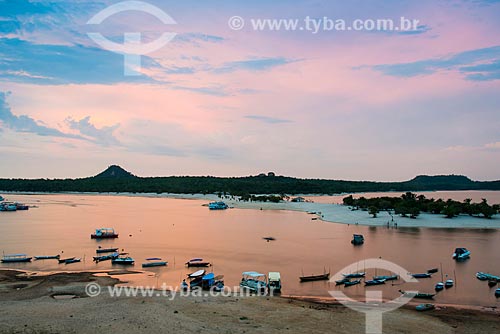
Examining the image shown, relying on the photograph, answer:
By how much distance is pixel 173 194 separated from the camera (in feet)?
495

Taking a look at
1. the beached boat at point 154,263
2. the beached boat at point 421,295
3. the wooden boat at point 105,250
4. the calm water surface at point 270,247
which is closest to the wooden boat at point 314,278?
the calm water surface at point 270,247

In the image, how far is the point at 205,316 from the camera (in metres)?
19.1

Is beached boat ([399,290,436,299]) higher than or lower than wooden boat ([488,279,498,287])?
lower

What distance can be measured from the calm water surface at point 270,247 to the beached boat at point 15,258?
131 centimetres

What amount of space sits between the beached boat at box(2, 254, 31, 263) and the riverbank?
10964 millimetres

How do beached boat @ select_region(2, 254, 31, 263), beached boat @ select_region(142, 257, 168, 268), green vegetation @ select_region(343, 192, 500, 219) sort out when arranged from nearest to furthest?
beached boat @ select_region(142, 257, 168, 268) → beached boat @ select_region(2, 254, 31, 263) → green vegetation @ select_region(343, 192, 500, 219)

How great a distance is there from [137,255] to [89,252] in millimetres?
5159

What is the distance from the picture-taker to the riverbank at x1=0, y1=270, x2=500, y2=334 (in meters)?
17.3

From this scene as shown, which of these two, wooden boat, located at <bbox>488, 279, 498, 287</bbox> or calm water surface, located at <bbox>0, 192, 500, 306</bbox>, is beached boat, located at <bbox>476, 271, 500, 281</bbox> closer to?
wooden boat, located at <bbox>488, 279, 498, 287</bbox>

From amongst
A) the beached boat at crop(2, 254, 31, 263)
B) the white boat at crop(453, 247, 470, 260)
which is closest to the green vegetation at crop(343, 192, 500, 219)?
the white boat at crop(453, 247, 470, 260)

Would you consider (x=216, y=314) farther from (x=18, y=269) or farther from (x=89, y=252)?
(x=89, y=252)

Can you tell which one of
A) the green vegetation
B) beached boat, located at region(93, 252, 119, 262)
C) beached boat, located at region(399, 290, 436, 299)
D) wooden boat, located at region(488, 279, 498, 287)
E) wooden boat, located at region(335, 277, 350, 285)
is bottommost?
beached boat, located at region(399, 290, 436, 299)

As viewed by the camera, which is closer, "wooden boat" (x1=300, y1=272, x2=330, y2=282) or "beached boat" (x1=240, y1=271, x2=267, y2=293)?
"beached boat" (x1=240, y1=271, x2=267, y2=293)

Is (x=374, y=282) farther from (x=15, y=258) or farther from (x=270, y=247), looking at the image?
(x=15, y=258)
